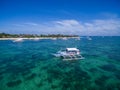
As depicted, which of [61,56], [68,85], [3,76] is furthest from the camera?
[61,56]

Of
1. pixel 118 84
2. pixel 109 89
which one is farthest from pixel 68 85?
pixel 118 84

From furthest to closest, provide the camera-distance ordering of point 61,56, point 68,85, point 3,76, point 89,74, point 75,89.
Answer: point 61,56 < point 89,74 < point 3,76 < point 68,85 < point 75,89

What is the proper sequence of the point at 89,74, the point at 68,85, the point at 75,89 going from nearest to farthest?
the point at 75,89
the point at 68,85
the point at 89,74

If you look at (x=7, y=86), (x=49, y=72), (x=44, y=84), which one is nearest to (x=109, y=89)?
(x=44, y=84)

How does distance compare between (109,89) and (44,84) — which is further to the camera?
(44,84)

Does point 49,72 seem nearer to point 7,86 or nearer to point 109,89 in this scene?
point 7,86

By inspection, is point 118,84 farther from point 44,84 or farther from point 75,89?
point 44,84

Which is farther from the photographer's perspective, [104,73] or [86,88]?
[104,73]

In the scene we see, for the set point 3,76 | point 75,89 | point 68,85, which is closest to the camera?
point 75,89
